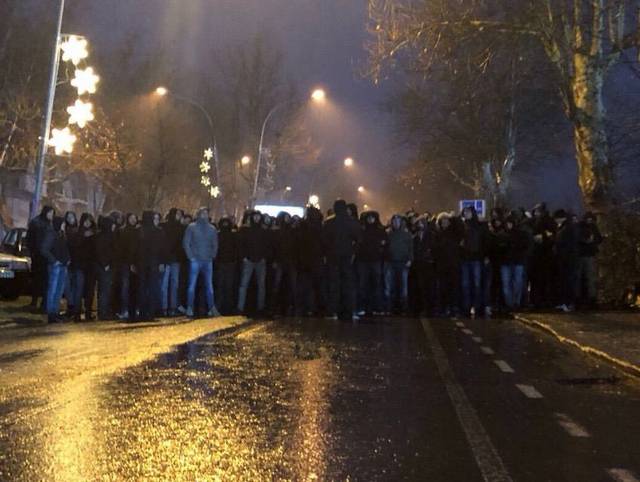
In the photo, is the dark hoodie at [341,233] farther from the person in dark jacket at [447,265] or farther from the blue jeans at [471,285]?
the blue jeans at [471,285]

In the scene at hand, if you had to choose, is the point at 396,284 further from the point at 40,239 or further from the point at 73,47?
the point at 73,47

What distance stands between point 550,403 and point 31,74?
3150 cm

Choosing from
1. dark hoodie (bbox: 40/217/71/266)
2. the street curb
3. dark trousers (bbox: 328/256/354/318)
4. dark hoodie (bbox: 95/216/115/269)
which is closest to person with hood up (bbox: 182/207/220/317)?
dark hoodie (bbox: 95/216/115/269)

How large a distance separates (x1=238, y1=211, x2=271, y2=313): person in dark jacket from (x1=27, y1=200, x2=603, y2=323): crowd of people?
0.08ft

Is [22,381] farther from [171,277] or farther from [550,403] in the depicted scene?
[171,277]

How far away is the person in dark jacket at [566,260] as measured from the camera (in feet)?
58.9

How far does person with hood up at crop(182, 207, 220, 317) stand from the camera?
55.8ft

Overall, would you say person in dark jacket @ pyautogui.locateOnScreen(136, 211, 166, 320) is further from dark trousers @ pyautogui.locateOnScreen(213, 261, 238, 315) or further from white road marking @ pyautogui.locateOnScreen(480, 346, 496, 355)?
white road marking @ pyautogui.locateOnScreen(480, 346, 496, 355)

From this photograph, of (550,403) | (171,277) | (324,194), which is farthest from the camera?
(324,194)

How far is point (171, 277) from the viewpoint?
58.0ft

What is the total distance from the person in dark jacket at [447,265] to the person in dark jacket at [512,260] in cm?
93

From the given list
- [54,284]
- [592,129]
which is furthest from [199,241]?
[592,129]

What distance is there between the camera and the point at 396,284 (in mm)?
18172

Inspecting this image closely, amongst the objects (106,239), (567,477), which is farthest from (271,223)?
(567,477)
